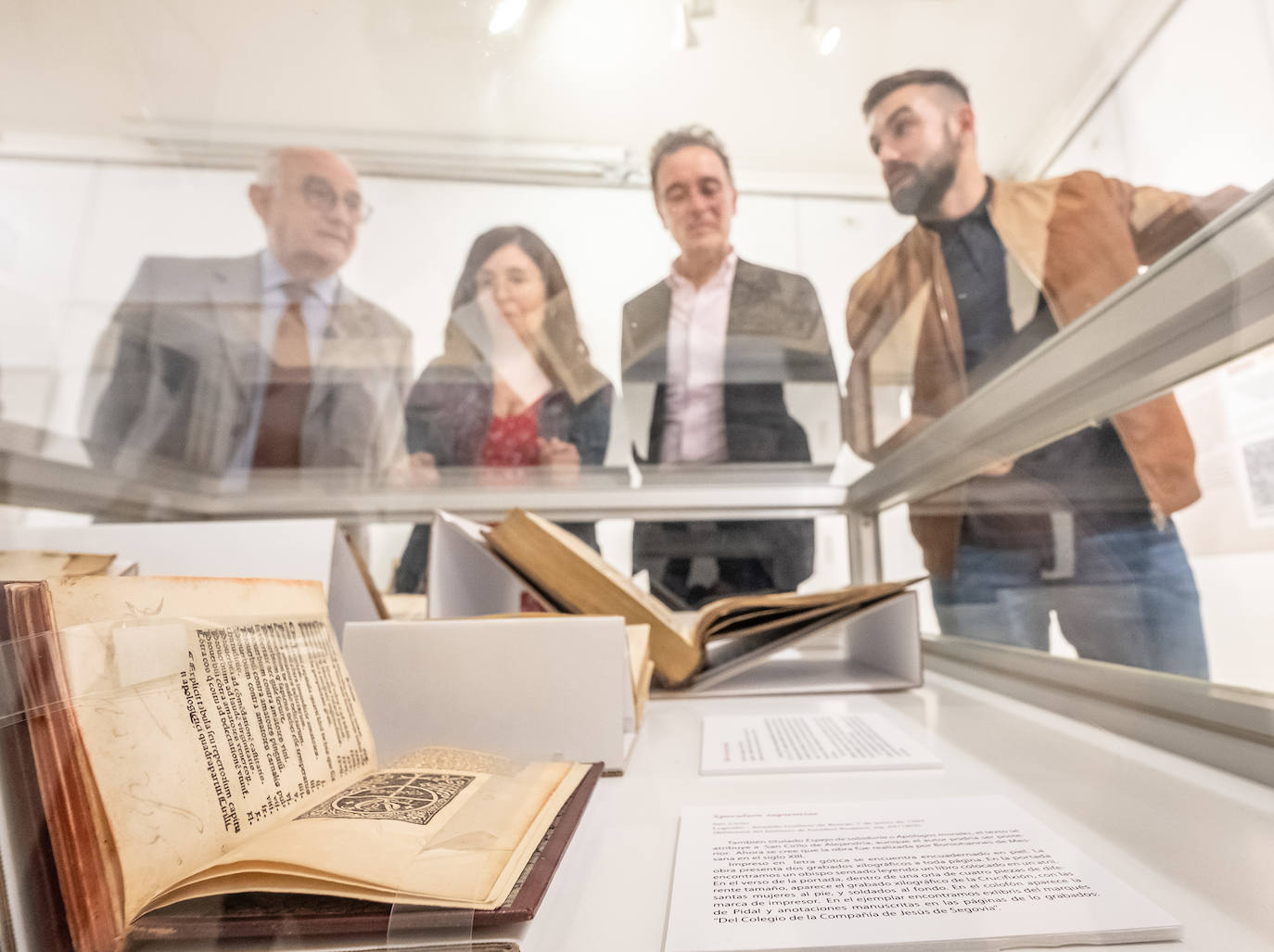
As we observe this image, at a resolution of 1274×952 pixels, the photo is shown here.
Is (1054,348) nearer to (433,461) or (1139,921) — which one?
(1139,921)

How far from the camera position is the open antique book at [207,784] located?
0.18 metres

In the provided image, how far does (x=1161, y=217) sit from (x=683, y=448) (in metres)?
0.81

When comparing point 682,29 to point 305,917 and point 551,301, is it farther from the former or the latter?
point 305,917

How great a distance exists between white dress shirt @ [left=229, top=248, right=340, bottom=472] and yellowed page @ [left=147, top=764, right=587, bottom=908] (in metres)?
1.33

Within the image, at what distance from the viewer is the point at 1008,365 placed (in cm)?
98

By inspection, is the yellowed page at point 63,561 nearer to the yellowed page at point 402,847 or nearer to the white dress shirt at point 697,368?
the yellowed page at point 402,847

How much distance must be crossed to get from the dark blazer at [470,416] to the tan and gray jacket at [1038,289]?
1.70ft

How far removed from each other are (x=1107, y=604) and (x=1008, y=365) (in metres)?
0.42

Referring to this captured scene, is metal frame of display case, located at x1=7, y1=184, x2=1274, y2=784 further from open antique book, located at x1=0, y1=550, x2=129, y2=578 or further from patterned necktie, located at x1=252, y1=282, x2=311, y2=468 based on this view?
open antique book, located at x1=0, y1=550, x2=129, y2=578

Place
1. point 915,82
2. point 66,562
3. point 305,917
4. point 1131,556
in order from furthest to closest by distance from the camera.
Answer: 1. point 915,82
2. point 1131,556
3. point 66,562
4. point 305,917

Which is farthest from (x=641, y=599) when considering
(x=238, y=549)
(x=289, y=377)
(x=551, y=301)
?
(x=289, y=377)

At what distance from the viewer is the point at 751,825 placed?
0.29 metres

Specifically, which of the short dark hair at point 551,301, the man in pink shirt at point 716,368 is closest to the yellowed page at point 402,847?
the man in pink shirt at point 716,368

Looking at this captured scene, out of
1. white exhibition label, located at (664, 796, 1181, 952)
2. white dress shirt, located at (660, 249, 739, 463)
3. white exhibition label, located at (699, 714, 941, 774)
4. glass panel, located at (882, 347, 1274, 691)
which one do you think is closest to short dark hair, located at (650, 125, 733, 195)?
white dress shirt, located at (660, 249, 739, 463)
